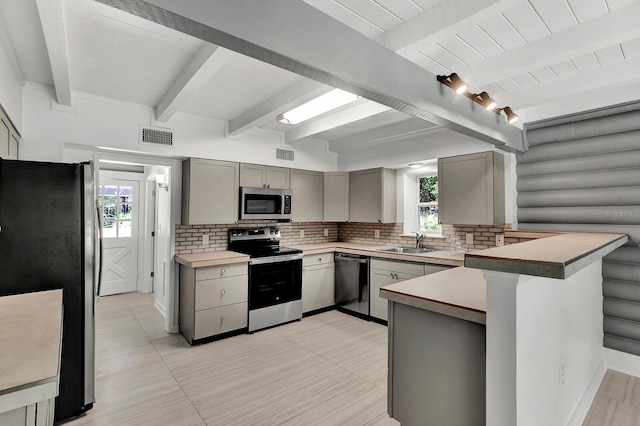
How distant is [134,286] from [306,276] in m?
3.57

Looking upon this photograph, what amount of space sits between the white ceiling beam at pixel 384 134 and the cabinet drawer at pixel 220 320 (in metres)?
2.85

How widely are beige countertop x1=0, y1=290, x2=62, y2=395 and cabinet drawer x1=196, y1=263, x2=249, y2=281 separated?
1.56m

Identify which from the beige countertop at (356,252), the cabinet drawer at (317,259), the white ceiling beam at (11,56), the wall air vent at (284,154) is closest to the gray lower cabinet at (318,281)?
the cabinet drawer at (317,259)

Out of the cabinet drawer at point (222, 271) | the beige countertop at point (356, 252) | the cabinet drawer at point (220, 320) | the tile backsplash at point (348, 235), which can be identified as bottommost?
the cabinet drawer at point (220, 320)

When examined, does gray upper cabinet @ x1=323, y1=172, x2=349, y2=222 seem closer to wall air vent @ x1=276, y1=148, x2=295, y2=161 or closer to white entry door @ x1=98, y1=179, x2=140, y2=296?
wall air vent @ x1=276, y1=148, x2=295, y2=161

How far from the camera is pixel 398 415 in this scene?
77.2 inches

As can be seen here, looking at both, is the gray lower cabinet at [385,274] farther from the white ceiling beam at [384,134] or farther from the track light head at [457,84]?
the track light head at [457,84]

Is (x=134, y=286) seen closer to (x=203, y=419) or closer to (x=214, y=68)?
(x=203, y=419)

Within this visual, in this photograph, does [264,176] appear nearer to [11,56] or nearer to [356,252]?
[356,252]

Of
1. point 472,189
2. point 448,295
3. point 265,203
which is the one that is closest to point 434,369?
point 448,295

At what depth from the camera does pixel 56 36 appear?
1.83 m

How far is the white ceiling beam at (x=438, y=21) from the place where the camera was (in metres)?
1.57

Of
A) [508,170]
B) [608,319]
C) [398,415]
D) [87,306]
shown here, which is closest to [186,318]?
[87,306]

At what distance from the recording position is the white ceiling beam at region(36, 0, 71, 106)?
158 centimetres
